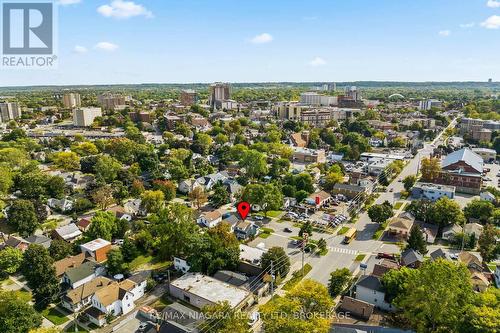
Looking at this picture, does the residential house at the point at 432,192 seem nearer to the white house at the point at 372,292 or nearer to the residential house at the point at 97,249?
the white house at the point at 372,292

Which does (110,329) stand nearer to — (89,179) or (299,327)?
(299,327)

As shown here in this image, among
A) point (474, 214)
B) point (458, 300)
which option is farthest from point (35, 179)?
point (474, 214)

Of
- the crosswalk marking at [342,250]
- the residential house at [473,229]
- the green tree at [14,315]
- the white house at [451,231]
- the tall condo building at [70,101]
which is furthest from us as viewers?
the tall condo building at [70,101]

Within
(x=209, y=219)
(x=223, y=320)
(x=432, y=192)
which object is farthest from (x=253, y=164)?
(x=223, y=320)

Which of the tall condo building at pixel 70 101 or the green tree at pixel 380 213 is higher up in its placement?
the tall condo building at pixel 70 101

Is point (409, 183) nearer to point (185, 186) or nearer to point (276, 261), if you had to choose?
point (276, 261)

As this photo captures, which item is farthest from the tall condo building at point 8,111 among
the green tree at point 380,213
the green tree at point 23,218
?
the green tree at point 380,213

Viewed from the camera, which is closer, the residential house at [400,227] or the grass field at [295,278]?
the grass field at [295,278]
